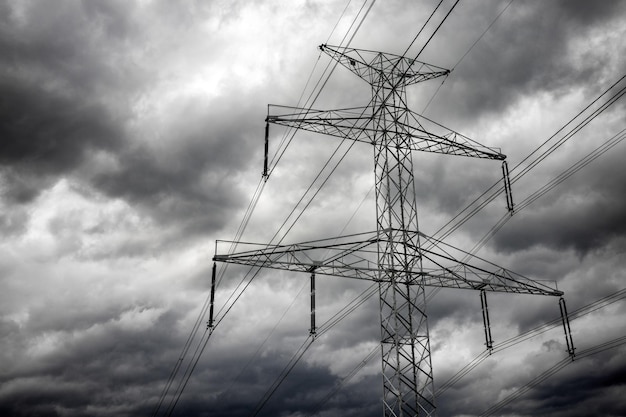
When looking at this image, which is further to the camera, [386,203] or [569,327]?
[569,327]

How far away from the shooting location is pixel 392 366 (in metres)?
24.3

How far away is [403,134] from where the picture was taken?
2794 cm

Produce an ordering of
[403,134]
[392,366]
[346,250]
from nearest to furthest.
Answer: [392,366] < [346,250] < [403,134]

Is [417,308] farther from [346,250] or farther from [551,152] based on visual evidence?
[551,152]

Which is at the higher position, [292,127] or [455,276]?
[292,127]

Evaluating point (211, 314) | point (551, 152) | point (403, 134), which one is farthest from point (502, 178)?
point (211, 314)

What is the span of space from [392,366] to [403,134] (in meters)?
11.6

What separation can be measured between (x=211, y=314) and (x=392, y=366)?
30.0ft

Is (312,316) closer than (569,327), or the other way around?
(312,316)

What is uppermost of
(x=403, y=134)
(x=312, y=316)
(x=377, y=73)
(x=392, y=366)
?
(x=377, y=73)

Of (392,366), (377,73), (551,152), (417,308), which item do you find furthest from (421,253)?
(377,73)

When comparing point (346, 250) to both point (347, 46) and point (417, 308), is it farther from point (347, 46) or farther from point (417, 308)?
point (347, 46)

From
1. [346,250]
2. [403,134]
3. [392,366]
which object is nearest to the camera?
[392,366]

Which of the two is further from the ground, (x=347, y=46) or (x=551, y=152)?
(x=347, y=46)
